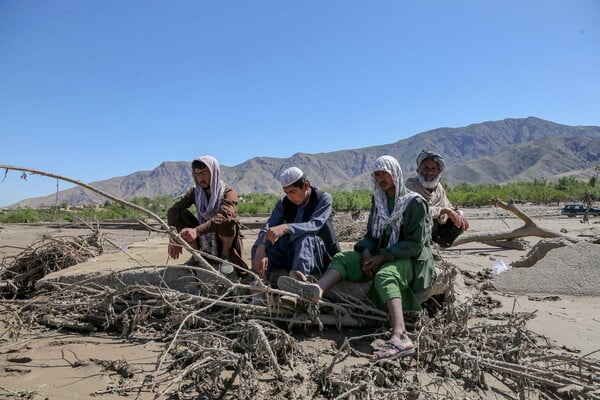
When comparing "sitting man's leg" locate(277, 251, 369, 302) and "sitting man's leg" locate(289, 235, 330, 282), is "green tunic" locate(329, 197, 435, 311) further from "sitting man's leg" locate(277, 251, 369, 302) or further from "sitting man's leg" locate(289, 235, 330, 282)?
"sitting man's leg" locate(289, 235, 330, 282)

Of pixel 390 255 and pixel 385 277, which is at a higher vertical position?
pixel 390 255

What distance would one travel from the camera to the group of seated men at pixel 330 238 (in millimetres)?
3031

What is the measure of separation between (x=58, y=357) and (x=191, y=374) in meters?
1.06

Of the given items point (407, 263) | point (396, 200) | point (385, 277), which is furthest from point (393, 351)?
point (396, 200)

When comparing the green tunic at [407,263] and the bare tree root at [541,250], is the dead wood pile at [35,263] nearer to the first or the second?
the green tunic at [407,263]

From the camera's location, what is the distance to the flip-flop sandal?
2973mm

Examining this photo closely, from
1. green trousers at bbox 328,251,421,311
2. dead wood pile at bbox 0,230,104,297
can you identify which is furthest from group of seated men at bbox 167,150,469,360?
dead wood pile at bbox 0,230,104,297

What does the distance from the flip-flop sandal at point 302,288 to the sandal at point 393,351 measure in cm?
57

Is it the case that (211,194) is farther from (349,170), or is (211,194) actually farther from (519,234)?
(349,170)

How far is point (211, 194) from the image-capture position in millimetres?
3877

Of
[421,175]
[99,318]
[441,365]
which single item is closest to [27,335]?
[99,318]

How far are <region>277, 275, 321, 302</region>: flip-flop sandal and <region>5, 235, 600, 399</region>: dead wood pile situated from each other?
7 centimetres

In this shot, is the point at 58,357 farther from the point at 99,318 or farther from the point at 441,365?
the point at 441,365

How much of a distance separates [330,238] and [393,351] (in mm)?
1212
